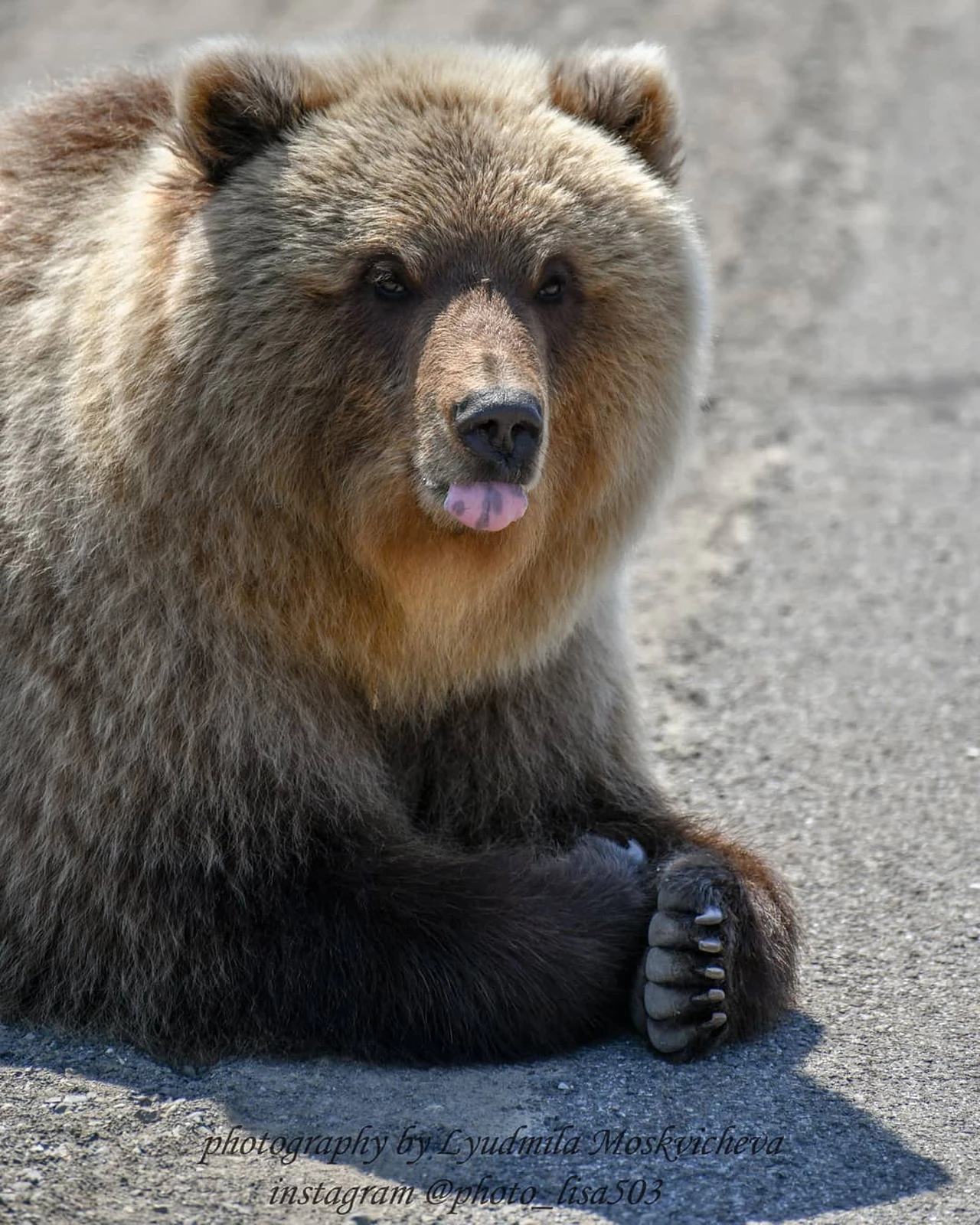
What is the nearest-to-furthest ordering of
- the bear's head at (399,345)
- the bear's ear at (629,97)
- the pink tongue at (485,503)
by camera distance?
the pink tongue at (485,503)
the bear's head at (399,345)
the bear's ear at (629,97)

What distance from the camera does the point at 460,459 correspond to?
4.14m

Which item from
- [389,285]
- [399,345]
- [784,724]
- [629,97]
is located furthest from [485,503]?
[784,724]

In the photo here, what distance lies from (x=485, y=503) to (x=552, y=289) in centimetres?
71

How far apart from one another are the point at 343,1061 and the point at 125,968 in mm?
637

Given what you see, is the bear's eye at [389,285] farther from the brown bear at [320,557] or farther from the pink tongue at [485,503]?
the pink tongue at [485,503]

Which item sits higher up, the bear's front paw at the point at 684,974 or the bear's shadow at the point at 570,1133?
the bear's front paw at the point at 684,974

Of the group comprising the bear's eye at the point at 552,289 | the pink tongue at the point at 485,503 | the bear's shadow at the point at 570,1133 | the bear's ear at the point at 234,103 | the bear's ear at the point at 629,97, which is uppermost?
the bear's ear at the point at 629,97

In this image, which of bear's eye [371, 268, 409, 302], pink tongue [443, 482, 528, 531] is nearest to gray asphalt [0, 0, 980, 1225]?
pink tongue [443, 482, 528, 531]

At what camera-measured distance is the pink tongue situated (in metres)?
4.18

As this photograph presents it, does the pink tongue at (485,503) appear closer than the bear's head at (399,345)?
Yes

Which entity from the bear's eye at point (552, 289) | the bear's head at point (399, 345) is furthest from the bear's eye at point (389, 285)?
the bear's eye at point (552, 289)

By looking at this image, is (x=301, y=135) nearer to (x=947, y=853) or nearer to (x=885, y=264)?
(x=947, y=853)

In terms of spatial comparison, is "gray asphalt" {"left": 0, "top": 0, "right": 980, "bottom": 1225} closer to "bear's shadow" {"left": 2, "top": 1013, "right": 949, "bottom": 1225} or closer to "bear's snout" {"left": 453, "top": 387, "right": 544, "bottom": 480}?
"bear's shadow" {"left": 2, "top": 1013, "right": 949, "bottom": 1225}

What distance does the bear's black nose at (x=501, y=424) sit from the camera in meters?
4.02
